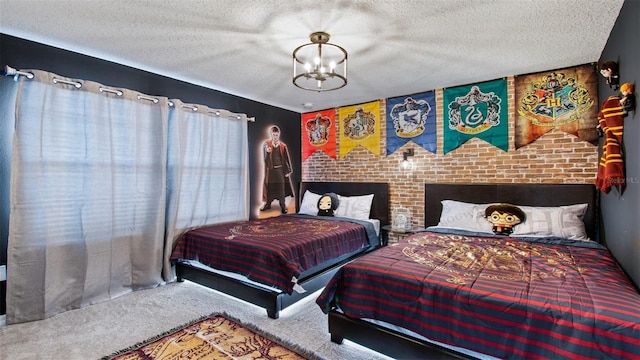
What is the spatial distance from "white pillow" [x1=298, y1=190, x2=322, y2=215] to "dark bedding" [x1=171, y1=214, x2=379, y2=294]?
649 mm

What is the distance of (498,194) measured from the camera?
3.45 meters

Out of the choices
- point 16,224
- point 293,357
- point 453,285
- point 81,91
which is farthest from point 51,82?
point 453,285

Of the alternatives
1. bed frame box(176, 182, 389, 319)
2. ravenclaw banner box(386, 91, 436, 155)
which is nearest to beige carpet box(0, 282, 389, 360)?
bed frame box(176, 182, 389, 319)

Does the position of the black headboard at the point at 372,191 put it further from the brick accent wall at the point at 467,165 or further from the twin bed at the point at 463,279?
the twin bed at the point at 463,279

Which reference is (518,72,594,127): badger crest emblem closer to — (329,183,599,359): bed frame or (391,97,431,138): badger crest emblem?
(329,183,599,359): bed frame

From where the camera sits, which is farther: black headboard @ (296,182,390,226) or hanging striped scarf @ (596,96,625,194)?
black headboard @ (296,182,390,226)

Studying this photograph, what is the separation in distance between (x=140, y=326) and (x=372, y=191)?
319 cm

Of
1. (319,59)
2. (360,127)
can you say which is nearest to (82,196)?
(319,59)

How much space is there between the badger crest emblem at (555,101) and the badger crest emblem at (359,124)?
1.89 m

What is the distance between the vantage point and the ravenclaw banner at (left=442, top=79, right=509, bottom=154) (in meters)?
3.51

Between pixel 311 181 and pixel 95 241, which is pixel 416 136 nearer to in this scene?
pixel 311 181

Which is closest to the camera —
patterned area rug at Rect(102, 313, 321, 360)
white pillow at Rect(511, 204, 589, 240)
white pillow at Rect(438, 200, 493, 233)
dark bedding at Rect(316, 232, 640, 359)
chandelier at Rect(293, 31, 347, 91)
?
dark bedding at Rect(316, 232, 640, 359)

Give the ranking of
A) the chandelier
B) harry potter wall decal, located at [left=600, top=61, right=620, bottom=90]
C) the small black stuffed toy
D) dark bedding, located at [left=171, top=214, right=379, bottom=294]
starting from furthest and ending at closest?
the small black stuffed toy
dark bedding, located at [left=171, top=214, right=379, bottom=294]
the chandelier
harry potter wall decal, located at [left=600, top=61, right=620, bottom=90]

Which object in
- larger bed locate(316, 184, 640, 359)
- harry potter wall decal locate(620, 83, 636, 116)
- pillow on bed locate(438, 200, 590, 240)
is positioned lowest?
larger bed locate(316, 184, 640, 359)
